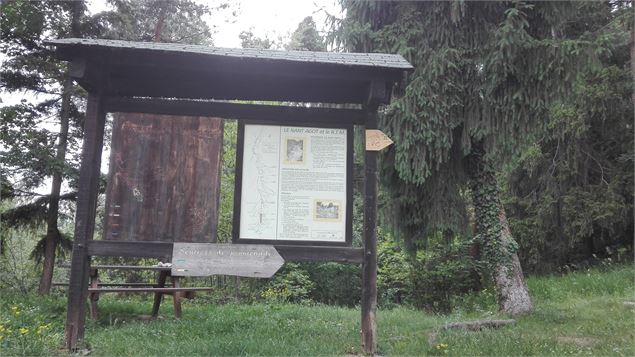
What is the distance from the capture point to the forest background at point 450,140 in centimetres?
902

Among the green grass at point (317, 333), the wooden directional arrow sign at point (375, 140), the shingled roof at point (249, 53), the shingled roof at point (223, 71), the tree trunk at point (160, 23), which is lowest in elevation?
the green grass at point (317, 333)

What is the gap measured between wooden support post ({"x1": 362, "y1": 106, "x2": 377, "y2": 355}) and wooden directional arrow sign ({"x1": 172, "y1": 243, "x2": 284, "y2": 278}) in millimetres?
1010

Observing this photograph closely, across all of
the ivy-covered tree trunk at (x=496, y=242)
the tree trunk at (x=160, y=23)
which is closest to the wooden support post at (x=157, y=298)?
the ivy-covered tree trunk at (x=496, y=242)

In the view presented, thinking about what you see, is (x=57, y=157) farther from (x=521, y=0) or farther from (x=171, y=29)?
(x=521, y=0)

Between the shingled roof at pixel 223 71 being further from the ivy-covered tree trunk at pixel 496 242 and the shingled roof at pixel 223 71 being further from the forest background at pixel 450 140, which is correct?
the ivy-covered tree trunk at pixel 496 242

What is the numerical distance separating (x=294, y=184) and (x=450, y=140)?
14.3 ft

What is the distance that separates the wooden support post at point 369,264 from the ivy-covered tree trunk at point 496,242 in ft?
15.2

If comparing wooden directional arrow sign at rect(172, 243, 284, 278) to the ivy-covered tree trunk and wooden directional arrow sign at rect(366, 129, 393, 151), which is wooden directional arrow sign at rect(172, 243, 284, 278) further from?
the ivy-covered tree trunk

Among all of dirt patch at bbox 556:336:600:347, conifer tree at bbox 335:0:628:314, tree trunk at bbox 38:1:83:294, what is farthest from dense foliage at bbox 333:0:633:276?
tree trunk at bbox 38:1:83:294

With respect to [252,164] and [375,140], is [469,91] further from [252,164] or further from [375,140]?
[252,164]

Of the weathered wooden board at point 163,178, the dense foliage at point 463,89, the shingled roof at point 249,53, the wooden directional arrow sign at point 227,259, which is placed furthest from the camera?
the dense foliage at point 463,89

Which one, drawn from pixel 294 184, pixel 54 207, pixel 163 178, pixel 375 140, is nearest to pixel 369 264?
pixel 294 184

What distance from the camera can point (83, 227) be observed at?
5.62 metres

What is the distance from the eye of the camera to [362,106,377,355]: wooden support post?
576cm
